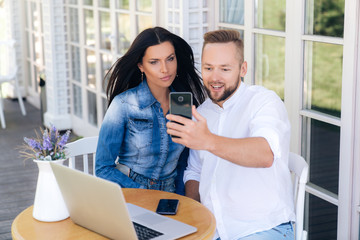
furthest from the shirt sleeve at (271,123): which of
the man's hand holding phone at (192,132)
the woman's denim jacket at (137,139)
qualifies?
the woman's denim jacket at (137,139)

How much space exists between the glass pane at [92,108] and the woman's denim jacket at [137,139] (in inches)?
120

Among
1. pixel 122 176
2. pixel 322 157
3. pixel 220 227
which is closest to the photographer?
pixel 220 227

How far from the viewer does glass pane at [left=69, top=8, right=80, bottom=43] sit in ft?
19.3

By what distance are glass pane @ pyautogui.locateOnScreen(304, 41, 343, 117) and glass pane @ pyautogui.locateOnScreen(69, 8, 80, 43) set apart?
Answer: 3.59 metres

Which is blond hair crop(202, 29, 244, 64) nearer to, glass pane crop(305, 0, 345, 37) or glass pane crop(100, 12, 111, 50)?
glass pane crop(305, 0, 345, 37)

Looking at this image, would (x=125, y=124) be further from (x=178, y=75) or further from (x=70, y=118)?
(x=70, y=118)

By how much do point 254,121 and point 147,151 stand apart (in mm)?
618

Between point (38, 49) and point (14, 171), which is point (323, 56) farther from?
point (38, 49)

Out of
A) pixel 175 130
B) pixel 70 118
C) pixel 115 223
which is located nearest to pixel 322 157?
pixel 175 130

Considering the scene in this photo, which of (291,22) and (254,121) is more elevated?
(291,22)

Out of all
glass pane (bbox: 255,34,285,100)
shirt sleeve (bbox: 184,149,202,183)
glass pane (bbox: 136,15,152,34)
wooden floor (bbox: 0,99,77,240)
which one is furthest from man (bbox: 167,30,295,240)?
glass pane (bbox: 136,15,152,34)

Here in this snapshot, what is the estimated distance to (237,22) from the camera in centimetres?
330

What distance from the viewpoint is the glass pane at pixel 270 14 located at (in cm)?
289

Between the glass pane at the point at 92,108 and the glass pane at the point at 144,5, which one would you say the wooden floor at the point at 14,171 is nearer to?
the glass pane at the point at 92,108
